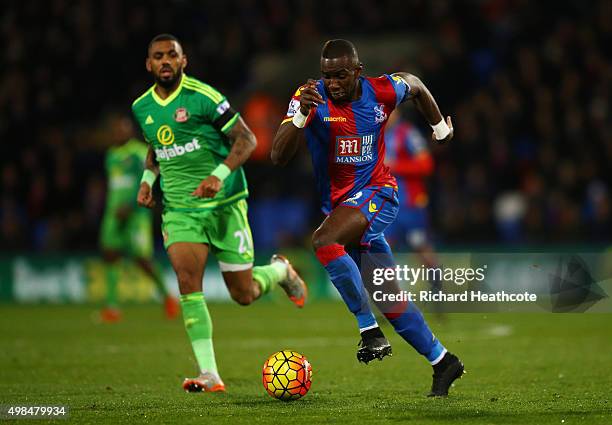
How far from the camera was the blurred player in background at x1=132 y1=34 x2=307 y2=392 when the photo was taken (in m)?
7.91

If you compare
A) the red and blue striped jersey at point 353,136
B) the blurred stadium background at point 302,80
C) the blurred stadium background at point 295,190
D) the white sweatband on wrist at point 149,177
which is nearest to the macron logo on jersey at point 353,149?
the red and blue striped jersey at point 353,136

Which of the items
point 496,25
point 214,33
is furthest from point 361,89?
point 214,33

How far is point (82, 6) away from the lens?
22703 mm

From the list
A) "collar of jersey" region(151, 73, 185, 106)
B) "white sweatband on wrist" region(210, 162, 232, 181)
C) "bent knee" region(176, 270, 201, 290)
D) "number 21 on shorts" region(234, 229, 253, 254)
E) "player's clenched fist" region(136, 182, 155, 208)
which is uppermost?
"collar of jersey" region(151, 73, 185, 106)

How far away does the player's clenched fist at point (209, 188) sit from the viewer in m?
7.56

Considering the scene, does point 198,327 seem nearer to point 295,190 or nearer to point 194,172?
point 194,172

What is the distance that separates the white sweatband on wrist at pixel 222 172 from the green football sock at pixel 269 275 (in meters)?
1.37

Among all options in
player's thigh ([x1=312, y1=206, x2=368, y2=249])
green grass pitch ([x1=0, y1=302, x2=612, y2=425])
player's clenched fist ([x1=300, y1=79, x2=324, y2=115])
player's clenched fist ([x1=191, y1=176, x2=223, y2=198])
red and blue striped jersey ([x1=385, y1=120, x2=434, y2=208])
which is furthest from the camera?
red and blue striped jersey ([x1=385, y1=120, x2=434, y2=208])

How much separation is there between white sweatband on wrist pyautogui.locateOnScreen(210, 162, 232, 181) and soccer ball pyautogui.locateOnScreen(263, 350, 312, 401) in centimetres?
140

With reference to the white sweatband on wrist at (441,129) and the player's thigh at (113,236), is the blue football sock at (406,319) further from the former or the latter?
the player's thigh at (113,236)

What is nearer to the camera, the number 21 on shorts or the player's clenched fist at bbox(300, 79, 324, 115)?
the player's clenched fist at bbox(300, 79, 324, 115)

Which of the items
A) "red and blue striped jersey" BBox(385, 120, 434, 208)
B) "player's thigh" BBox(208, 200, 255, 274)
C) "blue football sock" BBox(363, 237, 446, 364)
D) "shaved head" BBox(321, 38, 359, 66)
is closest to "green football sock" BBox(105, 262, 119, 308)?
"red and blue striped jersey" BBox(385, 120, 434, 208)

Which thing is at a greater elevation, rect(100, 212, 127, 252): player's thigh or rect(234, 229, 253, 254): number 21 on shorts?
rect(234, 229, 253, 254): number 21 on shorts

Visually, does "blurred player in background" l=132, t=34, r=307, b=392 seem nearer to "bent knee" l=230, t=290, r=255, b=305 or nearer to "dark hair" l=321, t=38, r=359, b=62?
"bent knee" l=230, t=290, r=255, b=305
